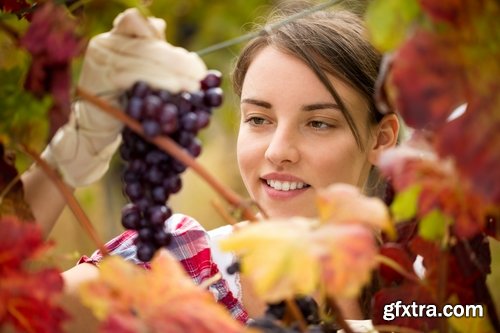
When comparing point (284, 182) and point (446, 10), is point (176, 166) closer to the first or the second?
point (446, 10)

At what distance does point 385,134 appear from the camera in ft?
5.49

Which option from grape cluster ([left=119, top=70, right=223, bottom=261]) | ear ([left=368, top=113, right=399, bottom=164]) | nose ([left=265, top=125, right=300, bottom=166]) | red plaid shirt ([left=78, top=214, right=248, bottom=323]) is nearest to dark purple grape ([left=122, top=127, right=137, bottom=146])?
grape cluster ([left=119, top=70, right=223, bottom=261])

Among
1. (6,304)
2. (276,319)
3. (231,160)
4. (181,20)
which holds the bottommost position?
(231,160)

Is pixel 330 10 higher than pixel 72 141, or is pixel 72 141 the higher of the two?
pixel 72 141

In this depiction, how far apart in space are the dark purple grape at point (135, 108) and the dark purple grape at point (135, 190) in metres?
0.09

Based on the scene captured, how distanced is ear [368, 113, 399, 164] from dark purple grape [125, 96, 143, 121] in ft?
3.30

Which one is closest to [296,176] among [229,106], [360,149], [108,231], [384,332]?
[360,149]

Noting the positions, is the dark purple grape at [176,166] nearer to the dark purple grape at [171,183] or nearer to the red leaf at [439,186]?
the dark purple grape at [171,183]

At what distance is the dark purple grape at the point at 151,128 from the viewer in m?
0.65

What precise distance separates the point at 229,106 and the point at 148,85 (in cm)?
349

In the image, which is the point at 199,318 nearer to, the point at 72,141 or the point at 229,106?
the point at 72,141

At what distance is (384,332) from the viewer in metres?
0.81

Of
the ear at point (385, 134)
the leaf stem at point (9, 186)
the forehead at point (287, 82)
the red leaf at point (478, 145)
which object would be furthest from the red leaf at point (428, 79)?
the ear at point (385, 134)

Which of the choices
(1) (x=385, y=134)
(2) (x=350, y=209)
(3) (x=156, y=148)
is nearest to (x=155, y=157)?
(3) (x=156, y=148)
